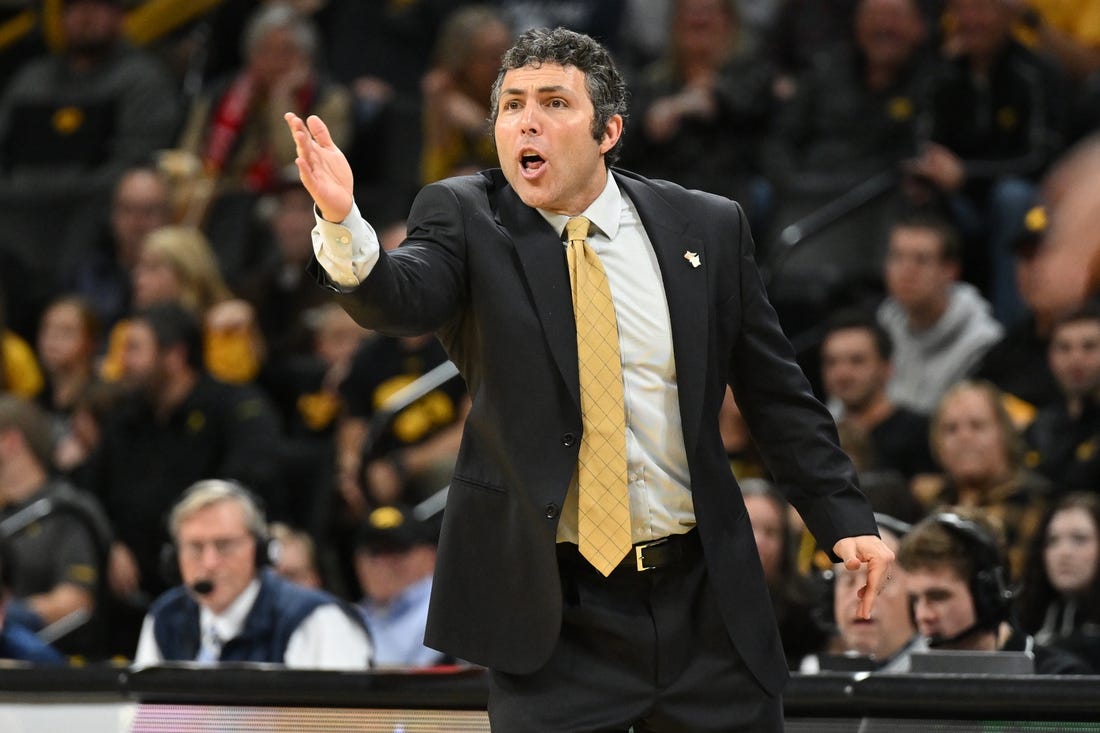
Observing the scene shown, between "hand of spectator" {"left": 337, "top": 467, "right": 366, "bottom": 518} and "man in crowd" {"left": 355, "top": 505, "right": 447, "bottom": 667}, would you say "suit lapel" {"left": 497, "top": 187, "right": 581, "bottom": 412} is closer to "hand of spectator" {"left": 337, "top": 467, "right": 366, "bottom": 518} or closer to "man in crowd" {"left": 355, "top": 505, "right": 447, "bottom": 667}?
"man in crowd" {"left": 355, "top": 505, "right": 447, "bottom": 667}

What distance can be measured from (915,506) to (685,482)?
9.65 ft

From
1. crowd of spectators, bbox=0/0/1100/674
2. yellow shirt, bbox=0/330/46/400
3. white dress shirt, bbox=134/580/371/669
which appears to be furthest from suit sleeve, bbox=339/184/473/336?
yellow shirt, bbox=0/330/46/400

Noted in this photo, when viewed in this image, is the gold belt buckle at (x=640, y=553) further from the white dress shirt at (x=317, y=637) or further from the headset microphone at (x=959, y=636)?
the white dress shirt at (x=317, y=637)

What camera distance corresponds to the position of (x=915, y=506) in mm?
5664

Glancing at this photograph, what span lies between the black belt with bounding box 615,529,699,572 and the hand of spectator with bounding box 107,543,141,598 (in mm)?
4534

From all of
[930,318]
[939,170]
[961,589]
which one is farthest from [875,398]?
[961,589]

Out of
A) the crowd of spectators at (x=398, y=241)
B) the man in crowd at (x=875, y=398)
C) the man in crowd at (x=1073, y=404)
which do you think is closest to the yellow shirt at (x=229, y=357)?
the crowd of spectators at (x=398, y=241)

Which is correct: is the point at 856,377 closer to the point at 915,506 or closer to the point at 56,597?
the point at 915,506

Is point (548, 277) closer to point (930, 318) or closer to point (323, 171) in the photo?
point (323, 171)

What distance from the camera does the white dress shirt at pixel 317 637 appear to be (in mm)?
5148

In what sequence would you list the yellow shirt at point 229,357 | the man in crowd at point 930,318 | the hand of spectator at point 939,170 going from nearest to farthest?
the man in crowd at point 930,318, the hand of spectator at point 939,170, the yellow shirt at point 229,357

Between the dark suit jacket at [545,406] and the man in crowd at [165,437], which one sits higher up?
the man in crowd at [165,437]

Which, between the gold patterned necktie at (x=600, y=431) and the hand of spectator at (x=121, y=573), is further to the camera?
the hand of spectator at (x=121, y=573)

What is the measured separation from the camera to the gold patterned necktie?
2762mm
